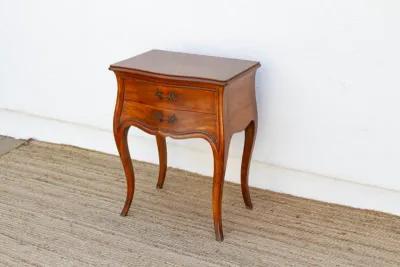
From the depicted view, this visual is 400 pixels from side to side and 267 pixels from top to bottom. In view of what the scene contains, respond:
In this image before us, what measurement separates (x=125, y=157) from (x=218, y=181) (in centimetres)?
42

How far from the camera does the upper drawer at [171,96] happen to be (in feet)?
5.41

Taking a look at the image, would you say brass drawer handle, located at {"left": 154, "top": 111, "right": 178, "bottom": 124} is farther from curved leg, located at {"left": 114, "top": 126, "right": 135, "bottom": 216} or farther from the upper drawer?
curved leg, located at {"left": 114, "top": 126, "right": 135, "bottom": 216}

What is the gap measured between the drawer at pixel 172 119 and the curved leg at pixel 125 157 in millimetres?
95

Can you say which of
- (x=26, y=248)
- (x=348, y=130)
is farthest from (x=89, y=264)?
(x=348, y=130)

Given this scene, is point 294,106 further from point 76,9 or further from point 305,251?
point 76,9

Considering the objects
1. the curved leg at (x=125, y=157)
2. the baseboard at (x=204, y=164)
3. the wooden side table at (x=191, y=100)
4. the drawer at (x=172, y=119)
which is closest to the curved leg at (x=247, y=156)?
the wooden side table at (x=191, y=100)

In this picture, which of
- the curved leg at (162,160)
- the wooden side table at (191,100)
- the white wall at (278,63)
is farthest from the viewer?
the curved leg at (162,160)

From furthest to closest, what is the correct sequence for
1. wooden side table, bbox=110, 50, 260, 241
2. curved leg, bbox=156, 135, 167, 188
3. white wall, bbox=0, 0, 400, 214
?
curved leg, bbox=156, 135, 167, 188 < white wall, bbox=0, 0, 400, 214 < wooden side table, bbox=110, 50, 260, 241

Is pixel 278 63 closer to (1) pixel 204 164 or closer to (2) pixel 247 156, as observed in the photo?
(2) pixel 247 156

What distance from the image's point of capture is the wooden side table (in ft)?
5.41

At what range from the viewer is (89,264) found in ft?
5.55

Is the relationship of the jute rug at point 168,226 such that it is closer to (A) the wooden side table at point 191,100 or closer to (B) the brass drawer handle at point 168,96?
(A) the wooden side table at point 191,100

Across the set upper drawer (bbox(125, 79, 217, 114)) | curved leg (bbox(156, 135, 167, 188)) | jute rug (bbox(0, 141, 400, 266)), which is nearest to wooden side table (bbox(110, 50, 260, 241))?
upper drawer (bbox(125, 79, 217, 114))

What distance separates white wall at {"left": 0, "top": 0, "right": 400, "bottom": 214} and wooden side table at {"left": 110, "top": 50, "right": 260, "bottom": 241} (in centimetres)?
17
